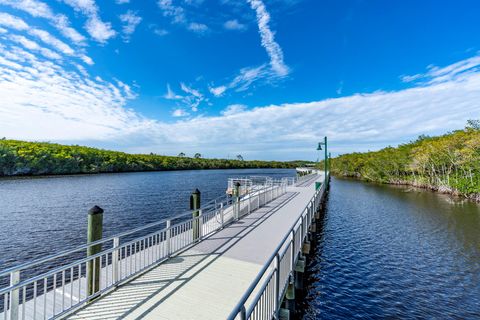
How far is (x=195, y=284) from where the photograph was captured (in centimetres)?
565

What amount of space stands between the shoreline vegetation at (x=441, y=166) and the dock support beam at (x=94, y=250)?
38670 millimetres

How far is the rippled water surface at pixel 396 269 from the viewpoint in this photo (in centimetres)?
809

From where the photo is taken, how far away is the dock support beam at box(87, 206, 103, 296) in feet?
17.0

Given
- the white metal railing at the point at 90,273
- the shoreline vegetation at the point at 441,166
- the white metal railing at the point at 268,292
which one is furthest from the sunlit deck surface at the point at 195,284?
the shoreline vegetation at the point at 441,166

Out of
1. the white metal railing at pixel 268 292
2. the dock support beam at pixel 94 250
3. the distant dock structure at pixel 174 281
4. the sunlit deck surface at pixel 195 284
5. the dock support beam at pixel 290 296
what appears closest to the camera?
the white metal railing at pixel 268 292

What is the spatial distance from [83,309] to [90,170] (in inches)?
3618

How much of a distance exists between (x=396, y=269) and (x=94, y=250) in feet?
39.3

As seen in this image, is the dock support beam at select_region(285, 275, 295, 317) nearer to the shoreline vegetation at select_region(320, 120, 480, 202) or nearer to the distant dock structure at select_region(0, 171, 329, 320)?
the distant dock structure at select_region(0, 171, 329, 320)

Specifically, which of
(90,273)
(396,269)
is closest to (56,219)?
(90,273)

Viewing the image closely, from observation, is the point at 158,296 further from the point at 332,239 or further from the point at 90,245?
the point at 332,239

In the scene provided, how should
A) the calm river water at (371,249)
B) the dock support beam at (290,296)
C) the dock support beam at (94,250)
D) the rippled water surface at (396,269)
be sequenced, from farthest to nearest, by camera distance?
the calm river water at (371,249) < the rippled water surface at (396,269) < the dock support beam at (290,296) < the dock support beam at (94,250)

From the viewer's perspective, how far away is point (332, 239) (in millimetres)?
15227

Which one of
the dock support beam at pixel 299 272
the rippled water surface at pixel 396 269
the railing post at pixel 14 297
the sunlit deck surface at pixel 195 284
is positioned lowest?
the rippled water surface at pixel 396 269

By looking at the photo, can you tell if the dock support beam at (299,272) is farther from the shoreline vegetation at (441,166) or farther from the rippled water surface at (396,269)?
the shoreline vegetation at (441,166)
